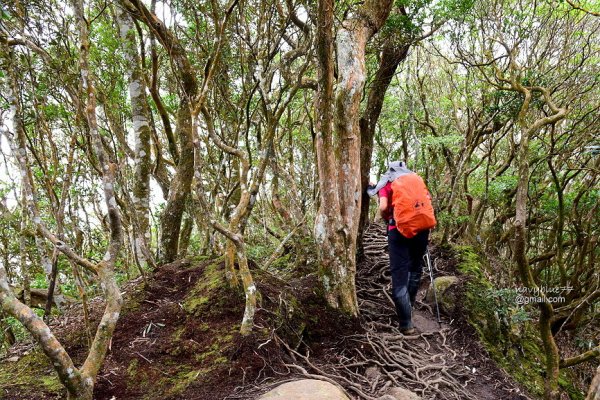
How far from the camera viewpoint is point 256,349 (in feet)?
12.1

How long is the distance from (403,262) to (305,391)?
8.60 feet

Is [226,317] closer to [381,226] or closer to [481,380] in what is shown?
[481,380]

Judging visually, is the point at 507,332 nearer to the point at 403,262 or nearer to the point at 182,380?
the point at 403,262

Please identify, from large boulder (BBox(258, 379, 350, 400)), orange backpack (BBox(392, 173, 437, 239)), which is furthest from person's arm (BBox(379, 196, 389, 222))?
large boulder (BBox(258, 379, 350, 400))

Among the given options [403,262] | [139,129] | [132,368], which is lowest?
[132,368]

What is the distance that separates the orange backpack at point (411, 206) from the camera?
488cm

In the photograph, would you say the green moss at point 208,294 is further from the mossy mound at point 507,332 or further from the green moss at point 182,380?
the mossy mound at point 507,332

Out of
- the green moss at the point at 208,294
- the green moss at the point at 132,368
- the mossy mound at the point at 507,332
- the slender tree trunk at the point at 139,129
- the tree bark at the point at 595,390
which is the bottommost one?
the mossy mound at the point at 507,332

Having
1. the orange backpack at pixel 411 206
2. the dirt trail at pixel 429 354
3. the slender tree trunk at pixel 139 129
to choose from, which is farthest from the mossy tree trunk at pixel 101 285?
the orange backpack at pixel 411 206

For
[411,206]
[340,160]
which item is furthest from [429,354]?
[340,160]

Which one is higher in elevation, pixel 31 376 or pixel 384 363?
pixel 31 376

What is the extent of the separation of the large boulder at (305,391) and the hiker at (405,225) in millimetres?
2280

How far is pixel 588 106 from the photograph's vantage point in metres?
9.19

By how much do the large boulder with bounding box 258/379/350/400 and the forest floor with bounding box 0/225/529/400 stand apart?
0.22 metres
